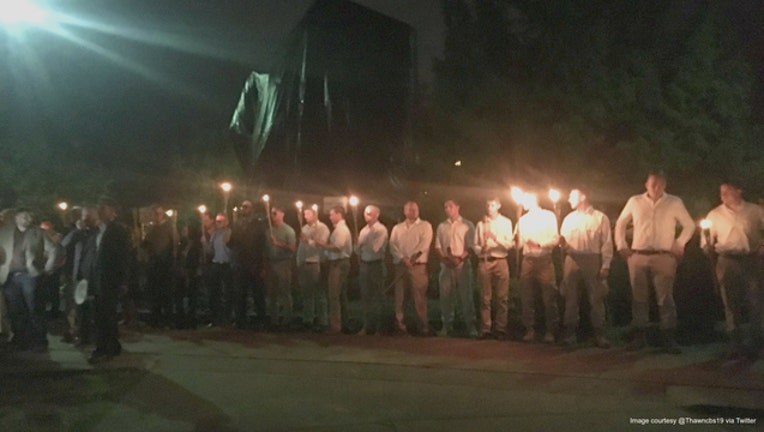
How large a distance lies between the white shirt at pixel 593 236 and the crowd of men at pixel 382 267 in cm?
2

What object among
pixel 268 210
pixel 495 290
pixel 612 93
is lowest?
pixel 495 290

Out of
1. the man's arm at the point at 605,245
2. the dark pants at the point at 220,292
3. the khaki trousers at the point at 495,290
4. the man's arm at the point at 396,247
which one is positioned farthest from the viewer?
the dark pants at the point at 220,292

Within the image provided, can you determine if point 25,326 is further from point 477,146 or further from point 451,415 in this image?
point 477,146

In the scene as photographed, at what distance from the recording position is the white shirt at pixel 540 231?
1111 centimetres

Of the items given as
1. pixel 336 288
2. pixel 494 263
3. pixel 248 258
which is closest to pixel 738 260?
pixel 494 263

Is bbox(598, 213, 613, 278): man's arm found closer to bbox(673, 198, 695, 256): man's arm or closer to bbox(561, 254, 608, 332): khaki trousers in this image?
bbox(561, 254, 608, 332): khaki trousers

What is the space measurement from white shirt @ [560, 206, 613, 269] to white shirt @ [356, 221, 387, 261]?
303 centimetres

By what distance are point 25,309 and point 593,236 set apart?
7.91 meters

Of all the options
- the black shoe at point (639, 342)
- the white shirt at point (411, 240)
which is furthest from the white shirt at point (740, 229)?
the white shirt at point (411, 240)

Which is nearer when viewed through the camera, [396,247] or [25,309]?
[25,309]

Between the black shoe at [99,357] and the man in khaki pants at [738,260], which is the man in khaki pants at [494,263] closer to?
the man in khaki pants at [738,260]

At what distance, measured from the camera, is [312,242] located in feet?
42.9

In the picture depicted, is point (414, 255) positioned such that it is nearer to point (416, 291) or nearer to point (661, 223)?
point (416, 291)

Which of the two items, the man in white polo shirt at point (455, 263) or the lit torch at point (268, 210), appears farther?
the lit torch at point (268, 210)
